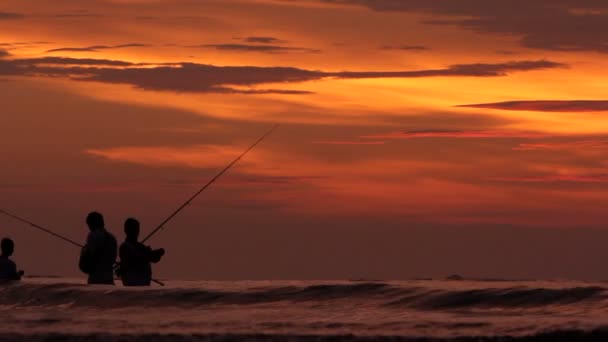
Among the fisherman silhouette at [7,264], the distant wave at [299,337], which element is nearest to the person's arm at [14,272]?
the fisherman silhouette at [7,264]

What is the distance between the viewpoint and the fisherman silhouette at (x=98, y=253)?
1559cm

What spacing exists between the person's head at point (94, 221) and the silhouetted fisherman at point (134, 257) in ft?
1.08

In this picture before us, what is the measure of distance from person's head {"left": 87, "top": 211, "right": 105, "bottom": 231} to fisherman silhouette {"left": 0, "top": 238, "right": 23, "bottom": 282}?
223 cm

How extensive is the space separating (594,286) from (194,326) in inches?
180

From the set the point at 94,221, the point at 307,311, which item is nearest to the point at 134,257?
the point at 94,221

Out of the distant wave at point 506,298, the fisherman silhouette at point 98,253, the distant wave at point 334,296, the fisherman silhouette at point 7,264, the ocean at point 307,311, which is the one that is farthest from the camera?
the fisherman silhouette at point 7,264

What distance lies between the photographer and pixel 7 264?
17.3 meters

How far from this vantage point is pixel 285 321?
39.5ft

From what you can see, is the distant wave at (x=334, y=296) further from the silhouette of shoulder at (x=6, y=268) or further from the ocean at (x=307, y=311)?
the silhouette of shoulder at (x=6, y=268)

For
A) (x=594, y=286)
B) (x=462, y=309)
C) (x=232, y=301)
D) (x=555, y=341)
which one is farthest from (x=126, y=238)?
(x=555, y=341)

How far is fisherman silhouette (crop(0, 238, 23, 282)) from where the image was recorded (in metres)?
17.3

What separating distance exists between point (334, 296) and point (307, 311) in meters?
1.24

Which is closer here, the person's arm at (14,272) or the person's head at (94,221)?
the person's head at (94,221)

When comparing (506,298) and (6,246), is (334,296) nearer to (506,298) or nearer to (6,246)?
(506,298)
